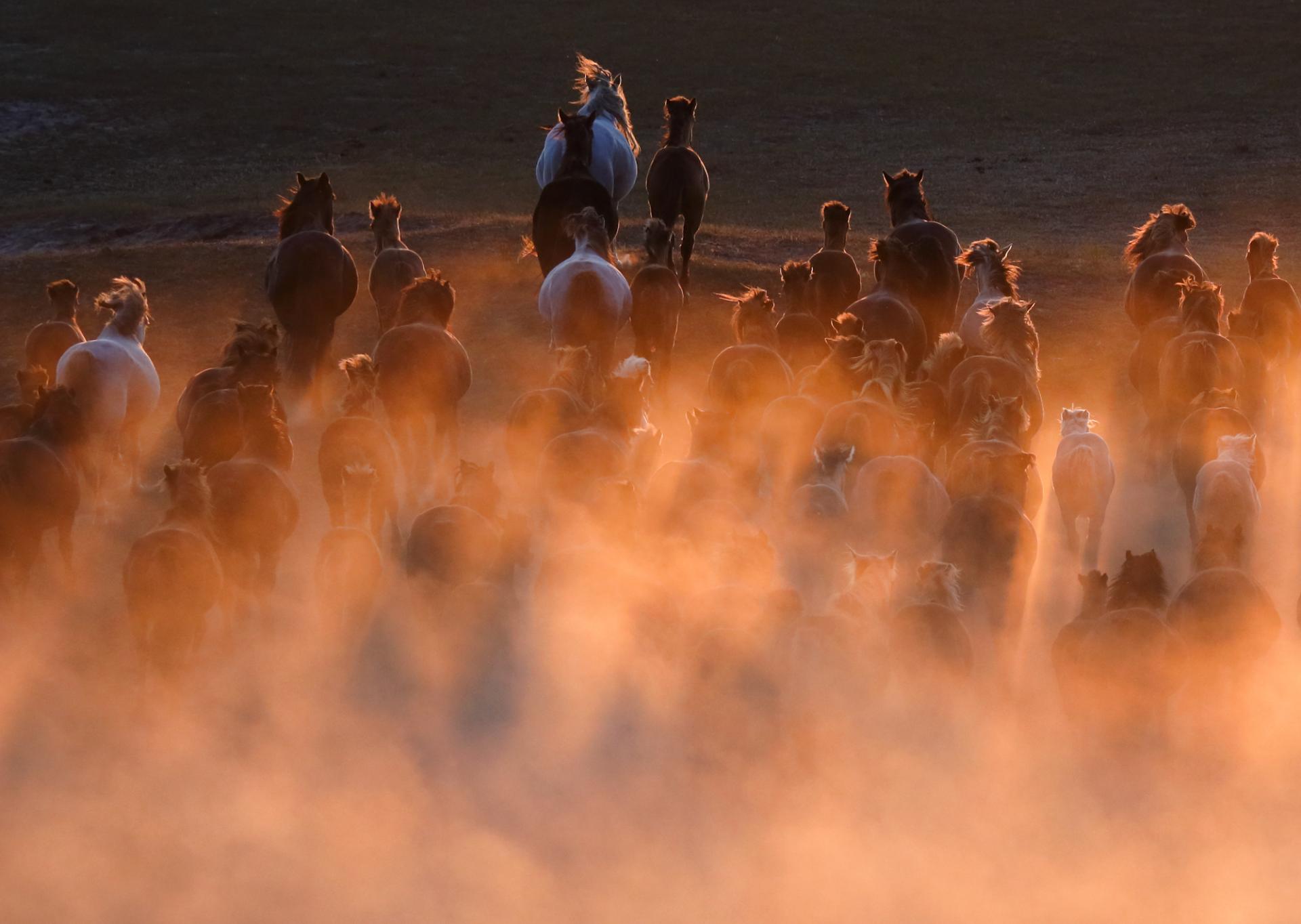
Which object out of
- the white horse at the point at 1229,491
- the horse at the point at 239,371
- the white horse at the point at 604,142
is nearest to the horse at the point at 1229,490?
the white horse at the point at 1229,491

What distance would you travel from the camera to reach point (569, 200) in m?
13.2

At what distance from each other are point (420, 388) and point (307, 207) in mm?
3957

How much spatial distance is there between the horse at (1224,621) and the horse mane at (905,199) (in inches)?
282

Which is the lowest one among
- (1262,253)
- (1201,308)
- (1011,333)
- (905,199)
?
(1011,333)

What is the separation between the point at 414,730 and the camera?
7.37 m

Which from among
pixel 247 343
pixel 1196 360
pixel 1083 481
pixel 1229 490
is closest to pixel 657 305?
pixel 247 343

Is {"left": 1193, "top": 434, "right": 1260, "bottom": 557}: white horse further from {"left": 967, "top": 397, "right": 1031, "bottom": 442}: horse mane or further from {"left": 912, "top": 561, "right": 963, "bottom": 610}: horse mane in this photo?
{"left": 912, "top": 561, "right": 963, "bottom": 610}: horse mane

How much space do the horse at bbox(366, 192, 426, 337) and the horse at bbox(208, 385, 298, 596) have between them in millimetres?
3913

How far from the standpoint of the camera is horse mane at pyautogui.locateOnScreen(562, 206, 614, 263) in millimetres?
12203

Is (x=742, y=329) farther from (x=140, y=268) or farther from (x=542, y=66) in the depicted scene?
(x=542, y=66)

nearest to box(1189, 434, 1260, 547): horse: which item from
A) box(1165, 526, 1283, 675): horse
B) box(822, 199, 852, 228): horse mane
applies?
box(1165, 526, 1283, 675): horse

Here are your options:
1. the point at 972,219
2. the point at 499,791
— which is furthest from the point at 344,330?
the point at 972,219

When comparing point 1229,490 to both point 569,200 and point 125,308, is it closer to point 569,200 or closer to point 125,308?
point 569,200

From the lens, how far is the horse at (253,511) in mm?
8047
